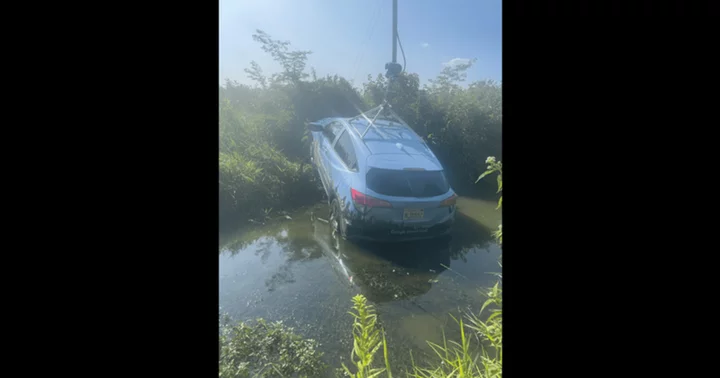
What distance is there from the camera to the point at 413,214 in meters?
2.72

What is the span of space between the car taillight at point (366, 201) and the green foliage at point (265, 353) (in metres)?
1.24

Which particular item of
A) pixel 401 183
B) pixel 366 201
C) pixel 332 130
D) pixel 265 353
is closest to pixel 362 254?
pixel 366 201

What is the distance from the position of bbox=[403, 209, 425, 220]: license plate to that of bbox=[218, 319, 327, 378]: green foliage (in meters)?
1.33

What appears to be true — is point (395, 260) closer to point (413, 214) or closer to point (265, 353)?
point (413, 214)

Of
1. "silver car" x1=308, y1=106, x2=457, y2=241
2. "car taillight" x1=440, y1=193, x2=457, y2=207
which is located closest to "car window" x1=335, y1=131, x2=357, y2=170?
"silver car" x1=308, y1=106, x2=457, y2=241

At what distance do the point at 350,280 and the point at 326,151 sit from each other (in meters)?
1.66

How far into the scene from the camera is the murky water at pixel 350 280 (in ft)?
6.30

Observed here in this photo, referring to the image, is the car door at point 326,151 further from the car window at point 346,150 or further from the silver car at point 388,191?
the silver car at point 388,191


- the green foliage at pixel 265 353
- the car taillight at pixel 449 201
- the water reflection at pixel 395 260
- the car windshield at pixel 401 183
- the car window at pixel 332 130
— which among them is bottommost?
the green foliage at pixel 265 353

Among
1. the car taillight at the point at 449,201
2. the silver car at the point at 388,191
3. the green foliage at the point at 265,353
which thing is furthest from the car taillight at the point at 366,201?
the green foliage at the point at 265,353

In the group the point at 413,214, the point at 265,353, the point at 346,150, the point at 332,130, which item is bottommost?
the point at 265,353
